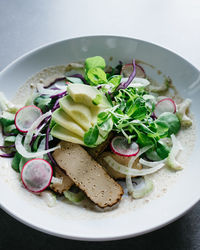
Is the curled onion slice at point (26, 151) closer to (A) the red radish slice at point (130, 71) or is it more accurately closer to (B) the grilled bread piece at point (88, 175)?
(B) the grilled bread piece at point (88, 175)

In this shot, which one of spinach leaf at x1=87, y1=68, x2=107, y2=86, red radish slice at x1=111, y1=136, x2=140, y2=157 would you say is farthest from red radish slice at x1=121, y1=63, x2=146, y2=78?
red radish slice at x1=111, y1=136, x2=140, y2=157

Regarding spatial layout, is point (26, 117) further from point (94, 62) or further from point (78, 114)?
point (94, 62)

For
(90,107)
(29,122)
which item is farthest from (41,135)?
(90,107)

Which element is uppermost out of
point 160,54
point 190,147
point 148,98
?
point 160,54

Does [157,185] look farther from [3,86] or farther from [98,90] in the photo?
[3,86]

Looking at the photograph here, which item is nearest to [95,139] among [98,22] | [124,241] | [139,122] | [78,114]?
[78,114]

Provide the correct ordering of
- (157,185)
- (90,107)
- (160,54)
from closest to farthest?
(157,185) → (90,107) → (160,54)
